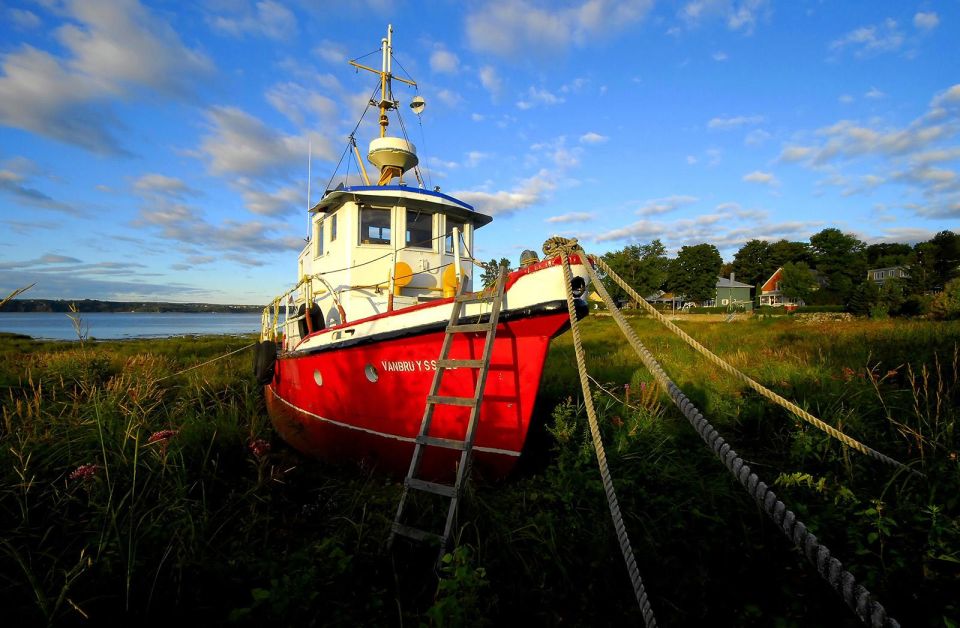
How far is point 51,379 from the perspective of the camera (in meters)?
8.99

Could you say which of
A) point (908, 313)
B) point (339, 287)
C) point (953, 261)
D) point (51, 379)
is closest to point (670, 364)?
point (339, 287)

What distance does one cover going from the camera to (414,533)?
3.42 m

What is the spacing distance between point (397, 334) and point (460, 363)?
0.97 metres

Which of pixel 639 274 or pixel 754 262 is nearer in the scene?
pixel 639 274

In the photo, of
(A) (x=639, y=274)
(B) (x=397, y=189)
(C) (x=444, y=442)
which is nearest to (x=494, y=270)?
(C) (x=444, y=442)

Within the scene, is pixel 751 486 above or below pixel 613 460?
above

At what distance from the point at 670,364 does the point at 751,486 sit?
324 inches

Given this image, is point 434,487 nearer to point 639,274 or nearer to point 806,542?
point 806,542

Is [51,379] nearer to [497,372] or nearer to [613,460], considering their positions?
[497,372]

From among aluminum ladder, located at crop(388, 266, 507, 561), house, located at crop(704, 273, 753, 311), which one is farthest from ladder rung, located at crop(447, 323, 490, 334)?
house, located at crop(704, 273, 753, 311)

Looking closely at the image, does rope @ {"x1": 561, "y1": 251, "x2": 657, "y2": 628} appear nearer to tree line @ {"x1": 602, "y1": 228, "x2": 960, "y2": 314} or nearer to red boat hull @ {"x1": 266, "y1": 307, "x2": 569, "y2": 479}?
red boat hull @ {"x1": 266, "y1": 307, "x2": 569, "y2": 479}

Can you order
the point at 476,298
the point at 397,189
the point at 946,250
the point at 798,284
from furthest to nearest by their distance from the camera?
the point at 798,284 < the point at 946,250 < the point at 397,189 < the point at 476,298

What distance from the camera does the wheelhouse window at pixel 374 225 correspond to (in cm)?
713

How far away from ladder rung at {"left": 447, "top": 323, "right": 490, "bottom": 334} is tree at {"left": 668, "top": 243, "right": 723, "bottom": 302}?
65944 millimetres
